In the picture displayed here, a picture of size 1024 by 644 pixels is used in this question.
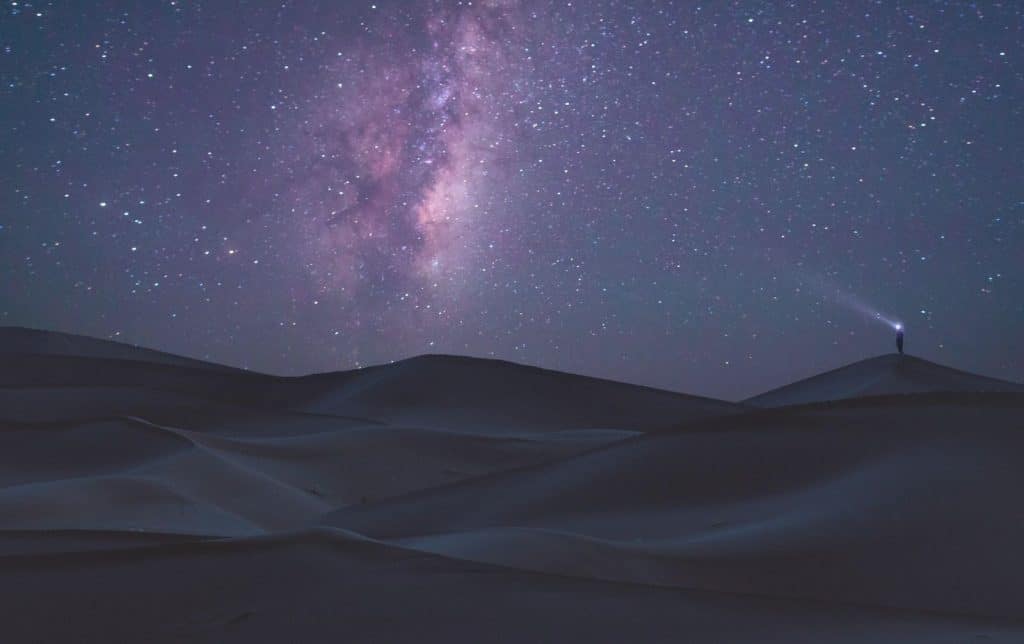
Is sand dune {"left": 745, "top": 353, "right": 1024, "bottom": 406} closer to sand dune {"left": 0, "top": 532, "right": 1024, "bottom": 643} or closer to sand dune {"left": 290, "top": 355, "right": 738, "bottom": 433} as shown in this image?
sand dune {"left": 290, "top": 355, "right": 738, "bottom": 433}

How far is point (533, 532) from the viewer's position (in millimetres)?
3100

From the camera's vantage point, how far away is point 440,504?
16.6ft

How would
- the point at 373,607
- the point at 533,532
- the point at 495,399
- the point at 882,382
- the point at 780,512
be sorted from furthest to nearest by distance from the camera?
the point at 882,382 → the point at 495,399 → the point at 780,512 → the point at 533,532 → the point at 373,607

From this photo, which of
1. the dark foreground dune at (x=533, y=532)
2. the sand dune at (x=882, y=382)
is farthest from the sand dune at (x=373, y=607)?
the sand dune at (x=882, y=382)

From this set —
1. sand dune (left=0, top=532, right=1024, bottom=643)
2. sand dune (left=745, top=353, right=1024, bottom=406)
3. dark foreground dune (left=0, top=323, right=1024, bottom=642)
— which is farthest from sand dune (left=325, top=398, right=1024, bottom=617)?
sand dune (left=745, top=353, right=1024, bottom=406)

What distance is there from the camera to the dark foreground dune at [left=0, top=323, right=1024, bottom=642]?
2.23 m

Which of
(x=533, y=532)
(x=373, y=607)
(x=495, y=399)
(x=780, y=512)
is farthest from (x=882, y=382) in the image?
(x=373, y=607)

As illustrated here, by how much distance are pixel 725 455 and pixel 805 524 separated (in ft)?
5.94

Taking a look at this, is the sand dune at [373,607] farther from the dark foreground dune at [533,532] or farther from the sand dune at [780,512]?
the sand dune at [780,512]

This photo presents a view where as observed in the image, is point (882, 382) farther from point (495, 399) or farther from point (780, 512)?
point (780, 512)

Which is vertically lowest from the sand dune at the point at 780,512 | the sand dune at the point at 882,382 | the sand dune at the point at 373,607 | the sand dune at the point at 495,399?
the sand dune at the point at 373,607

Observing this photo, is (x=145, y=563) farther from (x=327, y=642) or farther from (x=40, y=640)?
(x=327, y=642)

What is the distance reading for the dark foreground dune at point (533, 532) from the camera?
2.23 meters

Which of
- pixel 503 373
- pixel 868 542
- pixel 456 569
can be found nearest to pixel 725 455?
pixel 868 542
